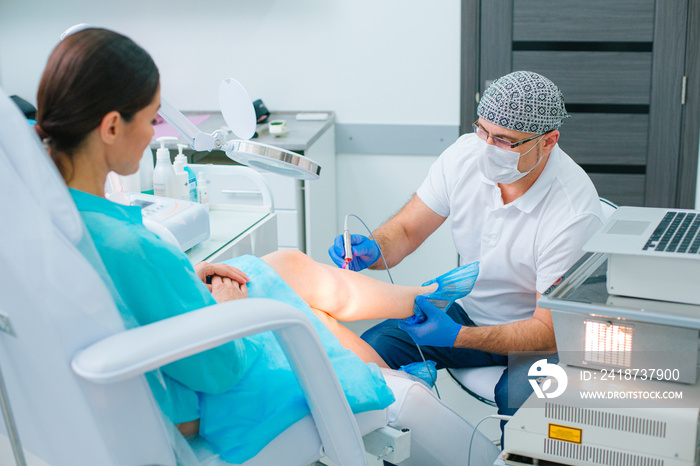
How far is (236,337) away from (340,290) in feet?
2.27

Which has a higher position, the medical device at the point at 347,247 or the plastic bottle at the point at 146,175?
the plastic bottle at the point at 146,175

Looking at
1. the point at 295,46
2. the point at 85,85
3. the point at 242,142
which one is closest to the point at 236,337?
the point at 85,85

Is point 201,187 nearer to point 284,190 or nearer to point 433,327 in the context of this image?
point 284,190

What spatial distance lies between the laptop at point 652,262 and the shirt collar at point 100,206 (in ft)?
2.22

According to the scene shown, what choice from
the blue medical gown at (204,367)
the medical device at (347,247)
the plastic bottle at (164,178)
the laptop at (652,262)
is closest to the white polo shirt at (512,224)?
the medical device at (347,247)

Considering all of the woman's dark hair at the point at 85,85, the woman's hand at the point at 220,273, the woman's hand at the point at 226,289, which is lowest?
the woman's hand at the point at 226,289

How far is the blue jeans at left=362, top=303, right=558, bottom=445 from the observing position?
150 cm

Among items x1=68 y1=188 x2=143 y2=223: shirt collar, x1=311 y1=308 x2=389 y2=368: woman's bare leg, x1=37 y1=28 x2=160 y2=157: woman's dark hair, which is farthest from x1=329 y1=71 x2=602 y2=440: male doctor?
x1=37 y1=28 x2=160 y2=157: woman's dark hair

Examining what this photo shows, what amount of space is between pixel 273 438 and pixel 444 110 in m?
2.26

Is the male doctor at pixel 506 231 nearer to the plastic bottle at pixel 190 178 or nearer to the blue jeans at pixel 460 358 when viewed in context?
the blue jeans at pixel 460 358

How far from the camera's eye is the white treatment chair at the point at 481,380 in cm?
161

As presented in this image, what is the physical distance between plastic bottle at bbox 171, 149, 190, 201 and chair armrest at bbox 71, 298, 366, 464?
3.18ft

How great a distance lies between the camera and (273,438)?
1093 millimetres

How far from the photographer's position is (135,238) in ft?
3.16
